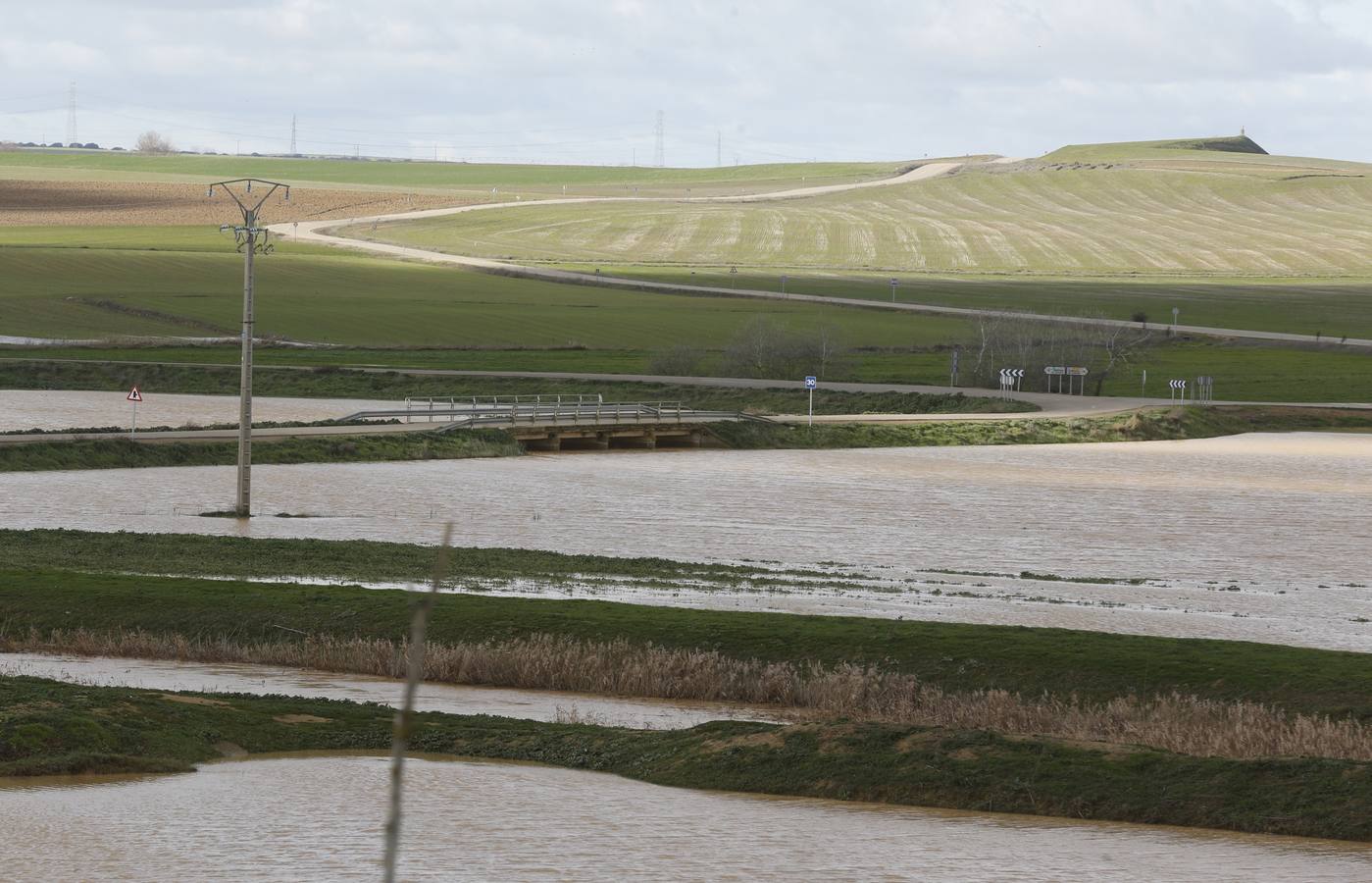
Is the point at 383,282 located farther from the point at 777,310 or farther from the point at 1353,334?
the point at 1353,334

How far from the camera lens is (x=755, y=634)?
24.7 meters

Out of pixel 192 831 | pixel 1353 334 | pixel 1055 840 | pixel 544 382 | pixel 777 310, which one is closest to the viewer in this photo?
pixel 192 831

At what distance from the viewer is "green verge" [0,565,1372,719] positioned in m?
22.1

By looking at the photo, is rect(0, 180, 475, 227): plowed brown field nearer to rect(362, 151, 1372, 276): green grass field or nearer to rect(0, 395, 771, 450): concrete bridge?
rect(362, 151, 1372, 276): green grass field

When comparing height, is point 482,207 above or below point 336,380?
above

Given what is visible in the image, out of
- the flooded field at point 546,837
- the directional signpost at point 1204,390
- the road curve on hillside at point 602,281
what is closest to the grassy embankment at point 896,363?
the directional signpost at point 1204,390

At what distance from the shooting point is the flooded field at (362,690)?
Result: 21.3m

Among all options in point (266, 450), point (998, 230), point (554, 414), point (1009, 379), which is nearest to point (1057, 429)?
point (1009, 379)

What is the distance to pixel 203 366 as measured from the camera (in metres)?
81.6

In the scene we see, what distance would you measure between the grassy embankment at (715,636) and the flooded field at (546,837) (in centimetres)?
580

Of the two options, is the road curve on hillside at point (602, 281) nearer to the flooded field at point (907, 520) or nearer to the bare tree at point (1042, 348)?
the bare tree at point (1042, 348)

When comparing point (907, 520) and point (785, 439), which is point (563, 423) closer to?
point (785, 439)

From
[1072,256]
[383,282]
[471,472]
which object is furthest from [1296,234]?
[471,472]

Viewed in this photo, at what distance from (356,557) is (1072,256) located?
12109 cm
